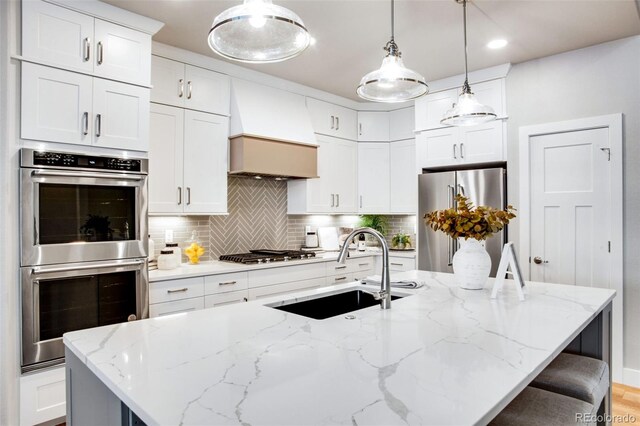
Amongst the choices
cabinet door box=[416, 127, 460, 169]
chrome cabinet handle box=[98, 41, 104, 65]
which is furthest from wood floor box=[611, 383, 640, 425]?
chrome cabinet handle box=[98, 41, 104, 65]

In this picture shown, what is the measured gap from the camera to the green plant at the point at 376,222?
16.8 feet

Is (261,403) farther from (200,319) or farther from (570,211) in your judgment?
(570,211)

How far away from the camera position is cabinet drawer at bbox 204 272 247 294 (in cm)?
306

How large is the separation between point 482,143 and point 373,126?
1428 mm

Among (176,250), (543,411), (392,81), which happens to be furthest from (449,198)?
(543,411)

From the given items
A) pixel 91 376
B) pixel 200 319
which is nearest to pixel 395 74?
pixel 200 319

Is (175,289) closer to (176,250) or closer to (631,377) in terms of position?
(176,250)

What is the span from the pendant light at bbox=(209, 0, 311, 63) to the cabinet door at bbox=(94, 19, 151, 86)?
1410 mm

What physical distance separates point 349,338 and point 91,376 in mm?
918

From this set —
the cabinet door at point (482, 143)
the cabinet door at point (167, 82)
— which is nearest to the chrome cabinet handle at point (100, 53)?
the cabinet door at point (167, 82)

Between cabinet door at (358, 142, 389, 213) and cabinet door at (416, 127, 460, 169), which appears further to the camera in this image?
cabinet door at (358, 142, 389, 213)

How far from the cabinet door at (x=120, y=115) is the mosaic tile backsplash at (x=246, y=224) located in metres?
0.87

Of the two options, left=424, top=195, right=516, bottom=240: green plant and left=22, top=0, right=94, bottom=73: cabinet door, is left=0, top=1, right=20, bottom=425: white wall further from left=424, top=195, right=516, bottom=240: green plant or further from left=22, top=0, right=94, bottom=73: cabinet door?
left=424, top=195, right=516, bottom=240: green plant

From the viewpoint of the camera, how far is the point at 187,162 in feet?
10.9
